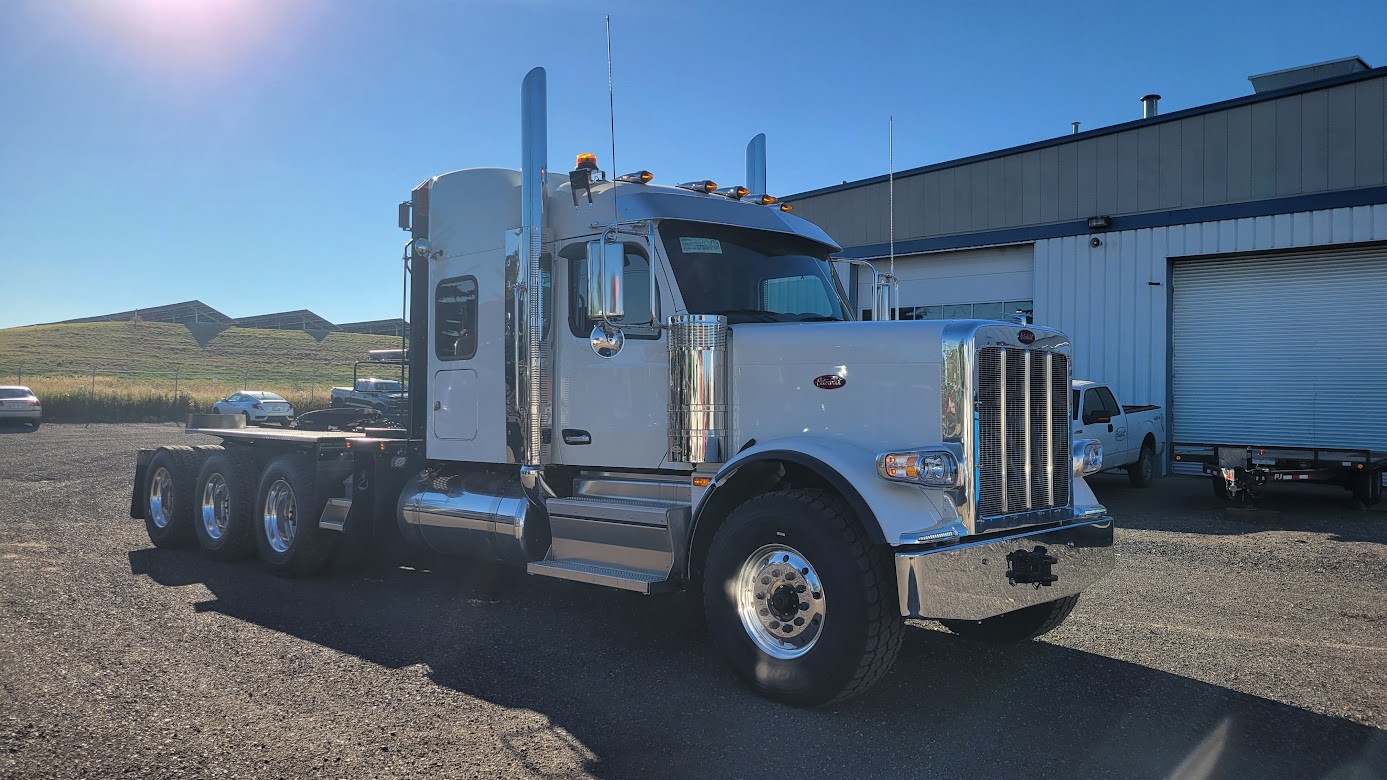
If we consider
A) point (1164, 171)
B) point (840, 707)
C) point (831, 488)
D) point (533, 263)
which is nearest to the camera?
point (840, 707)

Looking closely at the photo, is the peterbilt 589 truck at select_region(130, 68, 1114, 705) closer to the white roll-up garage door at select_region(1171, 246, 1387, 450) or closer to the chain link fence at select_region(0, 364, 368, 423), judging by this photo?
the white roll-up garage door at select_region(1171, 246, 1387, 450)

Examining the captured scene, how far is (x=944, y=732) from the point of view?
471 centimetres

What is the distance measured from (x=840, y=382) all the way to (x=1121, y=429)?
11.5 metres

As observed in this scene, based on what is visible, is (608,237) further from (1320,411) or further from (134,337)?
(134,337)

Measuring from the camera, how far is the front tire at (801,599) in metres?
4.81

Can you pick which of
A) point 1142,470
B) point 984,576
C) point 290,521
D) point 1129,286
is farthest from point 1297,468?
point 290,521

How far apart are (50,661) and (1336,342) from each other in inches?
721

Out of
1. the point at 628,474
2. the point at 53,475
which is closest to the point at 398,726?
the point at 628,474

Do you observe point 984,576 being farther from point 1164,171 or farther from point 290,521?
point 1164,171

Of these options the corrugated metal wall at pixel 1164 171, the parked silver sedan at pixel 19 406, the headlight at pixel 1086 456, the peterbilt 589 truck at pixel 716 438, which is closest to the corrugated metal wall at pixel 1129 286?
the corrugated metal wall at pixel 1164 171

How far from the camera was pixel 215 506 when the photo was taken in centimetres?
1009

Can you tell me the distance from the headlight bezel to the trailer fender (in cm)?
9

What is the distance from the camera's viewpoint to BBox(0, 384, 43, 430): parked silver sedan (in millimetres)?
32969

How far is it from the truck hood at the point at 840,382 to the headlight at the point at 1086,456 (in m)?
1.42
